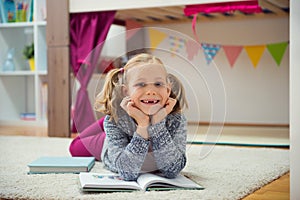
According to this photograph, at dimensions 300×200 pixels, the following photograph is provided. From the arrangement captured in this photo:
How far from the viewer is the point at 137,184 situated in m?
1.35

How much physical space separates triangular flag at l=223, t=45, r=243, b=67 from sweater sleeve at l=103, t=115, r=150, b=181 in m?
1.97

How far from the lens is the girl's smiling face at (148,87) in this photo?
1306mm

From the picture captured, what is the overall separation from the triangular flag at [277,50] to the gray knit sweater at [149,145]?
6.26 feet

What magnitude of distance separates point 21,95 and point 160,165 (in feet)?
7.97

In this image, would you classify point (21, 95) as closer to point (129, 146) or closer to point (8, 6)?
point (8, 6)

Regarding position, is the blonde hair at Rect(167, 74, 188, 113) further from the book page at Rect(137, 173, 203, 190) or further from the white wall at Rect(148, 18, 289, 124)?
the white wall at Rect(148, 18, 289, 124)

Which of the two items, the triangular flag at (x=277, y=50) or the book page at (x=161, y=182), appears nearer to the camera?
the book page at (x=161, y=182)

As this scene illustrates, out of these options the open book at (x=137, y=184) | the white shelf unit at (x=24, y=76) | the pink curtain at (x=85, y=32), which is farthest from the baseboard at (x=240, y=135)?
the white shelf unit at (x=24, y=76)

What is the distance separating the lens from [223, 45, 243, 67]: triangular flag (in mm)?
3301

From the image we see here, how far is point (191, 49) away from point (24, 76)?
2.34m

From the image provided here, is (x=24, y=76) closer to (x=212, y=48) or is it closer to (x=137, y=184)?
(x=212, y=48)

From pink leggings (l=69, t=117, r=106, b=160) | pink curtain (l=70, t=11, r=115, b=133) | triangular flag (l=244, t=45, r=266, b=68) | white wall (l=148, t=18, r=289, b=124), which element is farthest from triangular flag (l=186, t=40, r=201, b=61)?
triangular flag (l=244, t=45, r=266, b=68)

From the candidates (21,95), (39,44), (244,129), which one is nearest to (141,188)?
(244,129)

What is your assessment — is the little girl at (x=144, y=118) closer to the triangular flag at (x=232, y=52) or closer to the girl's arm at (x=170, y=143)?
the girl's arm at (x=170, y=143)
